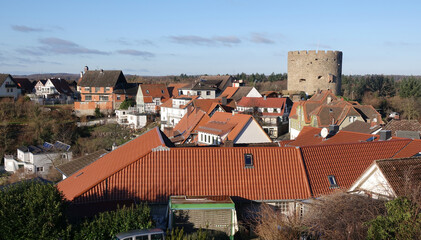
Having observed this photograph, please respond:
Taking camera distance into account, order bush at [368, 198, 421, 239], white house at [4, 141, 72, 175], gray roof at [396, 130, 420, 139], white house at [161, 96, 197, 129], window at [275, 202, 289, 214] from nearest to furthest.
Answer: bush at [368, 198, 421, 239]
window at [275, 202, 289, 214]
gray roof at [396, 130, 420, 139]
white house at [4, 141, 72, 175]
white house at [161, 96, 197, 129]

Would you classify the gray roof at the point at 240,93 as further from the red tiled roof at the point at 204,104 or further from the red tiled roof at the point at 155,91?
the red tiled roof at the point at 155,91

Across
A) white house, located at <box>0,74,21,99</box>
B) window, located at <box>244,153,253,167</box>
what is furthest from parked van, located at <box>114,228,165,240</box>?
white house, located at <box>0,74,21,99</box>

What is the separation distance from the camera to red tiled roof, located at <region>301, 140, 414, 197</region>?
1453 centimetres

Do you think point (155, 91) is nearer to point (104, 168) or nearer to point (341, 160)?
point (104, 168)

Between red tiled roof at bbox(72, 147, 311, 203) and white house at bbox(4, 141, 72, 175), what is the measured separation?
21.6 m

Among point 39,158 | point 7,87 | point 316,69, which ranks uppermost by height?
point 316,69

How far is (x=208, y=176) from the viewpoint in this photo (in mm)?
14133

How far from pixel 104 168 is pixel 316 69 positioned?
4496 centimetres

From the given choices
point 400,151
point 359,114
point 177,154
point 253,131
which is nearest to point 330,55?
point 359,114

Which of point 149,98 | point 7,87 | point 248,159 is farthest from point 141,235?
point 7,87

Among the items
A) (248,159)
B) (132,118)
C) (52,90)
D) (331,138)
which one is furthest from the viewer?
(52,90)

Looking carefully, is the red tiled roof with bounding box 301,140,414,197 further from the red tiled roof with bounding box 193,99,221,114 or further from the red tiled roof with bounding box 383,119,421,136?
the red tiled roof with bounding box 193,99,221,114

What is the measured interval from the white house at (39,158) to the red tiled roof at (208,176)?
2162 centimetres

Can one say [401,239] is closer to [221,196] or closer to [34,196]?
[221,196]
